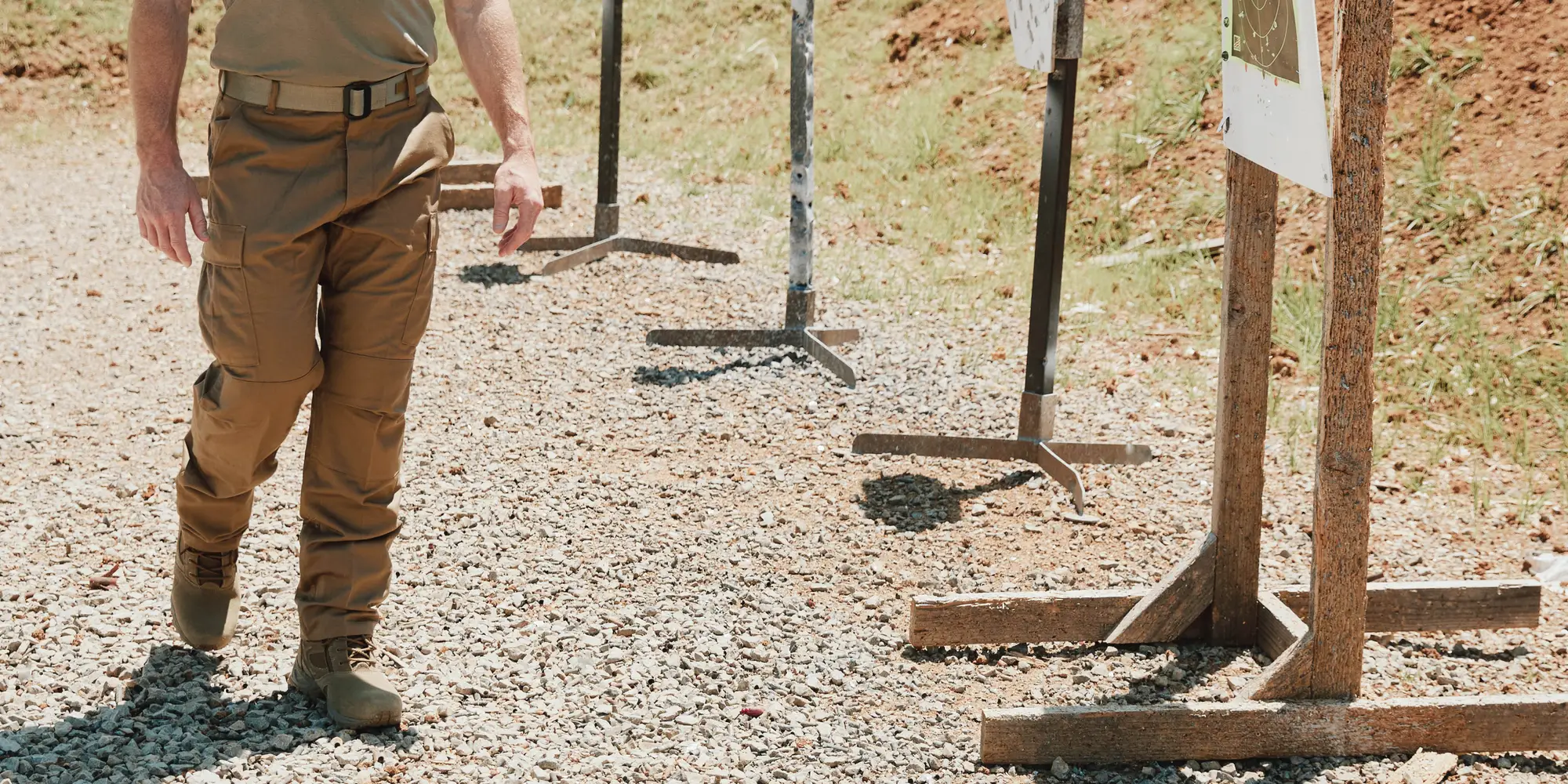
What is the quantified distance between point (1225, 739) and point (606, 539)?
6.37 feet

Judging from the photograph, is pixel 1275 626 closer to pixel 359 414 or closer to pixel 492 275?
pixel 359 414

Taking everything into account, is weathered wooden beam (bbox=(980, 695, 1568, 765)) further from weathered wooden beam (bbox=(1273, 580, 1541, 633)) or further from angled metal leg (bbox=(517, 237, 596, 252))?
angled metal leg (bbox=(517, 237, 596, 252))

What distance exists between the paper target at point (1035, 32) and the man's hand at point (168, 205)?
2.56 metres

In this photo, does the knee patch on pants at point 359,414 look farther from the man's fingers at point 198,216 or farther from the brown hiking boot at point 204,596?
the brown hiking boot at point 204,596

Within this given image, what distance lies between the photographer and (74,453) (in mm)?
5043

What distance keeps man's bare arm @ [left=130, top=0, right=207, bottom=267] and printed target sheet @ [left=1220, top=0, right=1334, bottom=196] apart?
7.29ft

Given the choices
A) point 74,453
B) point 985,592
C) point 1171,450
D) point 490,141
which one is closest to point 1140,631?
point 985,592

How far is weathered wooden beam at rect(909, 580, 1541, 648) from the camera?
3.66 metres

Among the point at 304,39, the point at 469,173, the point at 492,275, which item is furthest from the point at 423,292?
the point at 469,173

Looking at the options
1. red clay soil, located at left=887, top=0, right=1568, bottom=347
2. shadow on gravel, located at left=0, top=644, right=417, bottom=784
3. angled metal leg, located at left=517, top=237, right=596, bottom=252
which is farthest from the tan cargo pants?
angled metal leg, located at left=517, top=237, right=596, bottom=252

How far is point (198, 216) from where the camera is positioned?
2.91m

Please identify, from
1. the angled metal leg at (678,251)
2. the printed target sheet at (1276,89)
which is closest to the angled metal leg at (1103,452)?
the printed target sheet at (1276,89)

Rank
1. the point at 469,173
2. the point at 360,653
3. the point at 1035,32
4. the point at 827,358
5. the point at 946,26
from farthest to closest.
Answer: the point at 946,26 → the point at 469,173 → the point at 827,358 → the point at 1035,32 → the point at 360,653

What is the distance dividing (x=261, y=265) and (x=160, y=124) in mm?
358
